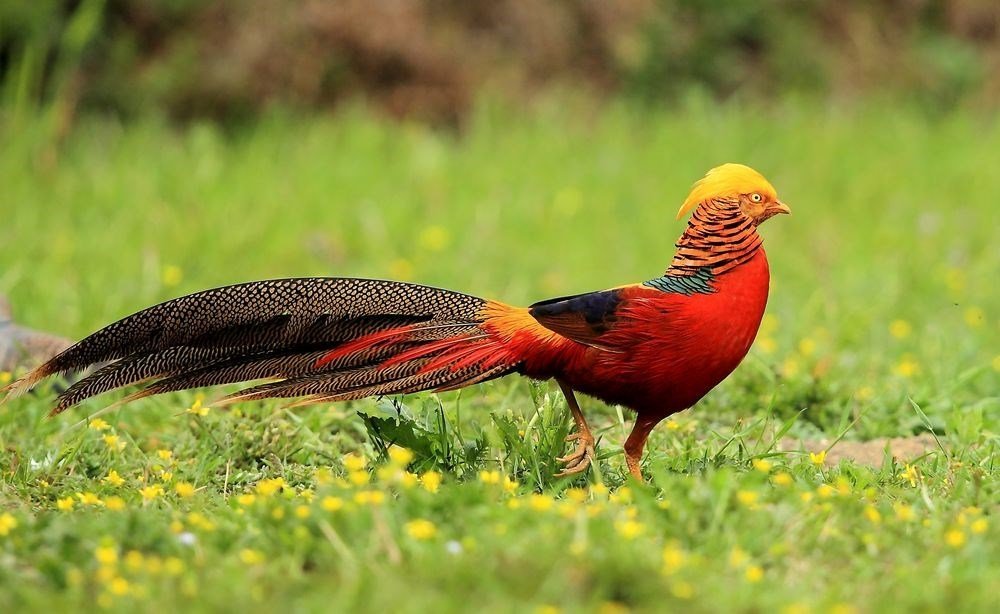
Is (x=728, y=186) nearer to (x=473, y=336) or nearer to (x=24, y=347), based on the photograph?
(x=473, y=336)

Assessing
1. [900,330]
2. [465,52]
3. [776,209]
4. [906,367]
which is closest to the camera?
[776,209]

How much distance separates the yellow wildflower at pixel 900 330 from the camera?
241 inches

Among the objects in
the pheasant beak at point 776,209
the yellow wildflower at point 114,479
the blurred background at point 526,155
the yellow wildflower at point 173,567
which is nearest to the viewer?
the yellow wildflower at point 173,567

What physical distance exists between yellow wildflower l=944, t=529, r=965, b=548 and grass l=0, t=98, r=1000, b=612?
0.10 feet

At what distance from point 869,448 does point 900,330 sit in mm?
1679

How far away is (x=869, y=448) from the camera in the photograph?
4.60 meters

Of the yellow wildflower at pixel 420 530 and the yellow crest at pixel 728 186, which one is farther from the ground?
the yellow crest at pixel 728 186

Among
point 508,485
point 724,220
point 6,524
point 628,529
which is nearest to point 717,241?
point 724,220

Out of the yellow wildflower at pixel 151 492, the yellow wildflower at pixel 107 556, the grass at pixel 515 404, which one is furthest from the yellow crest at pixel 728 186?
the yellow wildflower at pixel 107 556

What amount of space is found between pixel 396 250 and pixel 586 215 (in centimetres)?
124

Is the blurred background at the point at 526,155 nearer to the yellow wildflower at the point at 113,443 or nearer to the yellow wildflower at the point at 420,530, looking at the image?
the yellow wildflower at the point at 113,443

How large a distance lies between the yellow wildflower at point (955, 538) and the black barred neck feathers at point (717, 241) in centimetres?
89

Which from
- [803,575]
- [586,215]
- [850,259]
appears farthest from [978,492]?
[586,215]

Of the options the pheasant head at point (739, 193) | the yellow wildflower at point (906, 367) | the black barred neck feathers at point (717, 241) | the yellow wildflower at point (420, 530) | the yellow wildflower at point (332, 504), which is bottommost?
the yellow wildflower at point (420, 530)
